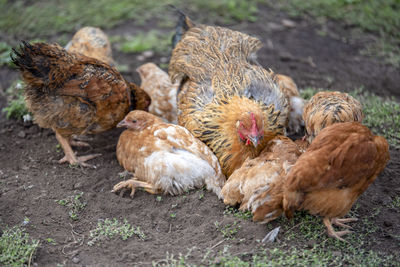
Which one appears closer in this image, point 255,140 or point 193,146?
point 255,140

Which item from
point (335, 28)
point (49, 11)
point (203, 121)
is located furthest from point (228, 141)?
point (49, 11)

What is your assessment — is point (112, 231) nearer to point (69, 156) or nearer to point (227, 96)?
point (69, 156)

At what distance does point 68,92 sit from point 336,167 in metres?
3.15

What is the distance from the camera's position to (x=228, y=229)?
382 centimetres

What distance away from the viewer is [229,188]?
412cm

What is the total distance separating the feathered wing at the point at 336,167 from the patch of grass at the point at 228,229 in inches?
20.8

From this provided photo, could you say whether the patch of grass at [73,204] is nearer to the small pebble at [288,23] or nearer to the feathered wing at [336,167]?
the feathered wing at [336,167]

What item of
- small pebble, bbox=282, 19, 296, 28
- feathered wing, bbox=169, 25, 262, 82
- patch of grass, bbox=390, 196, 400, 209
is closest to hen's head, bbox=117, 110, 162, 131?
feathered wing, bbox=169, 25, 262, 82

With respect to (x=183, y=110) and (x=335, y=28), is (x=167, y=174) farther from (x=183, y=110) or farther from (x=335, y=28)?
(x=335, y=28)

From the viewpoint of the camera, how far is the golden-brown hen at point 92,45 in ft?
21.1

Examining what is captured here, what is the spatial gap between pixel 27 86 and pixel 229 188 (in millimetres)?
2724

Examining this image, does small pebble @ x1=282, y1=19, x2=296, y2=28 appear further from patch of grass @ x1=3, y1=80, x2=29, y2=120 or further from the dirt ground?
patch of grass @ x1=3, y1=80, x2=29, y2=120

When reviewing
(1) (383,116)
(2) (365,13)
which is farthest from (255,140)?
(2) (365,13)

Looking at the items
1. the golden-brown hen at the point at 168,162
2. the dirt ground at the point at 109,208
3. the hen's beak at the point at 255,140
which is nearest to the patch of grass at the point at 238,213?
the dirt ground at the point at 109,208
